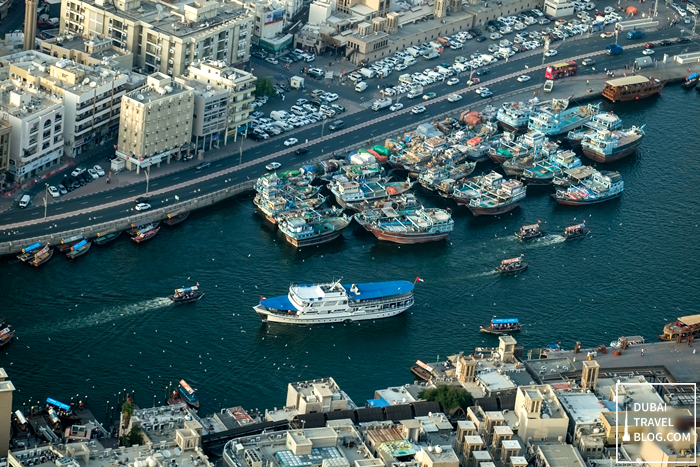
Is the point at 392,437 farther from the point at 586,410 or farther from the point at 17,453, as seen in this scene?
the point at 17,453

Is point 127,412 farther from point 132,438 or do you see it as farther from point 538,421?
point 538,421

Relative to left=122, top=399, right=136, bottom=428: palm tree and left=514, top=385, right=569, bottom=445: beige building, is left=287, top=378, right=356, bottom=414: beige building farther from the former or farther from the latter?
left=514, top=385, right=569, bottom=445: beige building

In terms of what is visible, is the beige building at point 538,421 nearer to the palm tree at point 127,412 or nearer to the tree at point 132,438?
the tree at point 132,438

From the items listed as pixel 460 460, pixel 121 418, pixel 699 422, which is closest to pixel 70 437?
pixel 121 418

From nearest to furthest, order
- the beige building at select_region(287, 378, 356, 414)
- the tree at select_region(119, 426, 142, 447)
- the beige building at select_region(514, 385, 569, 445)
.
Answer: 1. the tree at select_region(119, 426, 142, 447)
2. the beige building at select_region(514, 385, 569, 445)
3. the beige building at select_region(287, 378, 356, 414)

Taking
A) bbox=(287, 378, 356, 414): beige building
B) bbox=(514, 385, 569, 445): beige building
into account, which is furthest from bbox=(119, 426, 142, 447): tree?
bbox=(514, 385, 569, 445): beige building

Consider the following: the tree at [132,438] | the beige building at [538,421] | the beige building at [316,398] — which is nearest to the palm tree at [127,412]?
the tree at [132,438]
